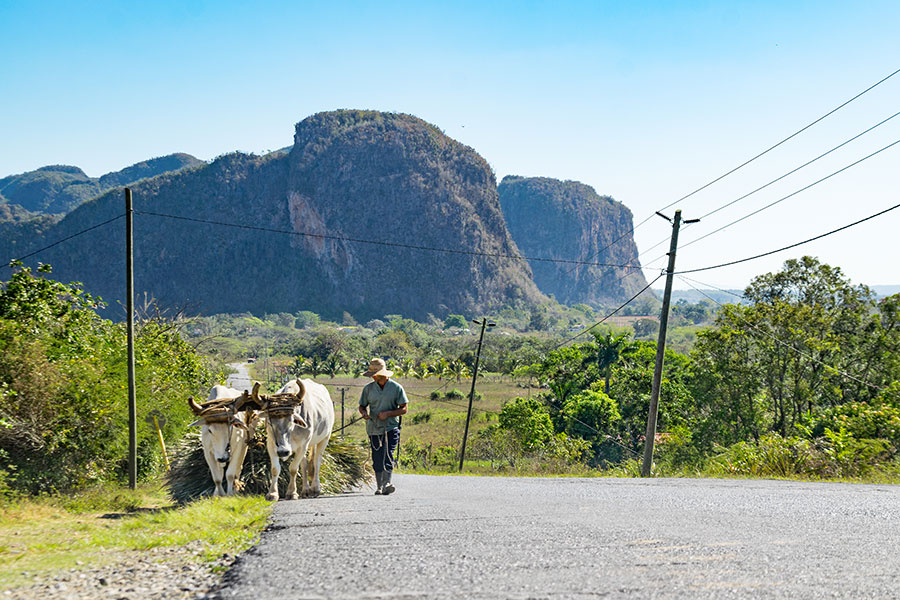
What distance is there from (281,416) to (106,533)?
103 inches

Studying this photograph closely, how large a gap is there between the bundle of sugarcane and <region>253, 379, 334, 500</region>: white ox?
289 mm

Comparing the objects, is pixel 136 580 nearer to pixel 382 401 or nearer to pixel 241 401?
pixel 241 401

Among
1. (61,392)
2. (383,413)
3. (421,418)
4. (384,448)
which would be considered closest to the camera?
(383,413)

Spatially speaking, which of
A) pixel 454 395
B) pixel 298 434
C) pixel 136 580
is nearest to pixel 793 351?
pixel 298 434

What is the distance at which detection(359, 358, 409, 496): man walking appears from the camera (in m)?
10.3

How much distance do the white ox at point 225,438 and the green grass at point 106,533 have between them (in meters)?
0.53

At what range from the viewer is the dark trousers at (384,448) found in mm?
10414

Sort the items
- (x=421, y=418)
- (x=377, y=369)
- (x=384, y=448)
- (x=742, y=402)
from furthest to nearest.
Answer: (x=421, y=418)
(x=742, y=402)
(x=377, y=369)
(x=384, y=448)

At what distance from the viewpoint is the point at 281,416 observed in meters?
9.45

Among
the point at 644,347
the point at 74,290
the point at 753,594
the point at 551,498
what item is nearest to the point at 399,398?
the point at 551,498

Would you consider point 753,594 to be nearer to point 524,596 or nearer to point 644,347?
point 524,596

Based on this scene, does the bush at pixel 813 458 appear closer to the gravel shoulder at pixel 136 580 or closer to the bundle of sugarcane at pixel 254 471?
the bundle of sugarcane at pixel 254 471

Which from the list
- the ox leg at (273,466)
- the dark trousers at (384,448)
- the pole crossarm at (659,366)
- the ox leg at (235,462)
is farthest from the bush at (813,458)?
the ox leg at (235,462)

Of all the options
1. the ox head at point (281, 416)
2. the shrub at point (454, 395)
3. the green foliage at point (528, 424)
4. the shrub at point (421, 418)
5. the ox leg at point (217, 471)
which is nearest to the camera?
the ox head at point (281, 416)
